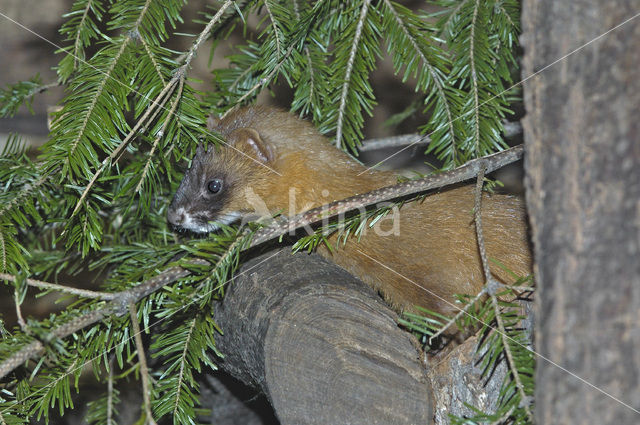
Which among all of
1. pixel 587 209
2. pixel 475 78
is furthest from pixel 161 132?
pixel 587 209

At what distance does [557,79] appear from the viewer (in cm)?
111

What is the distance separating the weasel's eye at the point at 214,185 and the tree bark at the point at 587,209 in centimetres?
182

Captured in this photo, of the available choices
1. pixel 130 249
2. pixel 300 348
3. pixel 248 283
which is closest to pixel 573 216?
pixel 300 348

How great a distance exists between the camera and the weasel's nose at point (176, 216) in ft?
8.75

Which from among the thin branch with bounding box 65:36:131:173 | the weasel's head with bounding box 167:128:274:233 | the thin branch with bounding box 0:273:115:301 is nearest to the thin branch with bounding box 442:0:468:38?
the weasel's head with bounding box 167:128:274:233

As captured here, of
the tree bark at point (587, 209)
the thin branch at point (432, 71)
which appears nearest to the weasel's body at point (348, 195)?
the thin branch at point (432, 71)

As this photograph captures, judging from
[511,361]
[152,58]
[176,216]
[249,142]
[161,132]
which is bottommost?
[176,216]

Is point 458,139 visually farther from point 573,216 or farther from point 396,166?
point 396,166

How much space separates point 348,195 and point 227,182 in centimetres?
57

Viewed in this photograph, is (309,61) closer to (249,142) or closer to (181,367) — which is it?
(249,142)

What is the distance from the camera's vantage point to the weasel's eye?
2758 millimetres

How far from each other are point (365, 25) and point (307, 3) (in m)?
0.36

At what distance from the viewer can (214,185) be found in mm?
2760

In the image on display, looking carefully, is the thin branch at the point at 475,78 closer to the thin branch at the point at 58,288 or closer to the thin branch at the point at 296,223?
the thin branch at the point at 296,223
